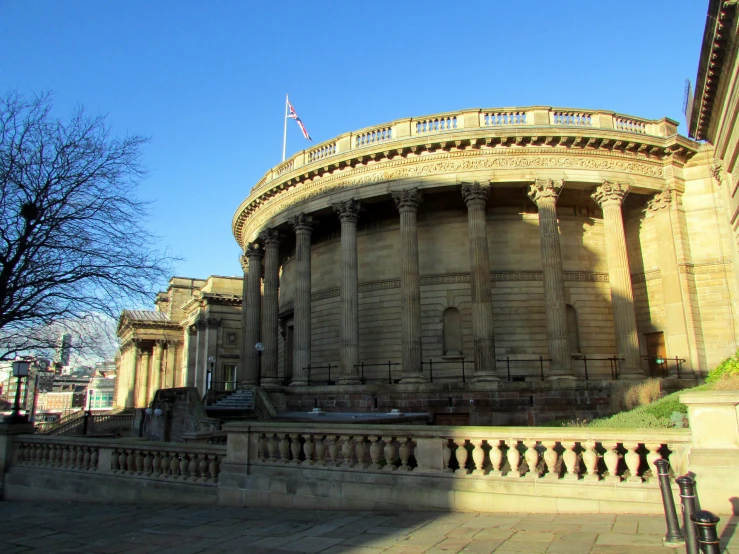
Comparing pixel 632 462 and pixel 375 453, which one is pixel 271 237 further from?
pixel 632 462

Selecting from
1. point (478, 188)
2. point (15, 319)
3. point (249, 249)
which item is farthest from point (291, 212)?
point (15, 319)

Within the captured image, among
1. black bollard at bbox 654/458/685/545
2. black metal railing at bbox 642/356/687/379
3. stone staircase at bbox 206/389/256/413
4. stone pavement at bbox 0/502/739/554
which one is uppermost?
Result: black metal railing at bbox 642/356/687/379

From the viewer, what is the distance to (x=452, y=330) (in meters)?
28.2

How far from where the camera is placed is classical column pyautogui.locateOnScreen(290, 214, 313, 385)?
93.5ft

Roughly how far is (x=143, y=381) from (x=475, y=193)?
2001 inches

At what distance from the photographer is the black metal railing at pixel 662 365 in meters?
25.0

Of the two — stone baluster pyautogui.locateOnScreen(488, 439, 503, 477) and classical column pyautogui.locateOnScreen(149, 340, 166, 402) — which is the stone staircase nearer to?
stone baluster pyautogui.locateOnScreen(488, 439, 503, 477)

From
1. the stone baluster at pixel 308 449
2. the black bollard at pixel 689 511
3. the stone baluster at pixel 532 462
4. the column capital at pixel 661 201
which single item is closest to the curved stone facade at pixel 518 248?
the column capital at pixel 661 201

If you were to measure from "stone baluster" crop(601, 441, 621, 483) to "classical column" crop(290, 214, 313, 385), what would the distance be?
21.1 metres

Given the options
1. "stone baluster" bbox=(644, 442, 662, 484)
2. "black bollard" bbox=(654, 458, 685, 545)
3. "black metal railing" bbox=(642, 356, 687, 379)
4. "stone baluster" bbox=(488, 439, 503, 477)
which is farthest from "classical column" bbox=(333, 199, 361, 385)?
"black bollard" bbox=(654, 458, 685, 545)

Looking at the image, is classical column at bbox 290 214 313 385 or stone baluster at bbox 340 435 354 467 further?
classical column at bbox 290 214 313 385

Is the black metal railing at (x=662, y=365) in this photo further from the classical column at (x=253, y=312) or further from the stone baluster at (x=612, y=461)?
the classical column at (x=253, y=312)

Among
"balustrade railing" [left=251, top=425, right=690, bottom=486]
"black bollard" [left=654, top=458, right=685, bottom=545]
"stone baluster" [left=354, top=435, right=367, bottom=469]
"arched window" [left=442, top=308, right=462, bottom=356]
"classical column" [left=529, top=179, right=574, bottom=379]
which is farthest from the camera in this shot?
"arched window" [left=442, top=308, right=462, bottom=356]

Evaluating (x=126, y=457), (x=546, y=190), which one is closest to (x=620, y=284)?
(x=546, y=190)
